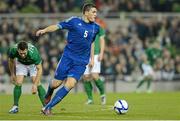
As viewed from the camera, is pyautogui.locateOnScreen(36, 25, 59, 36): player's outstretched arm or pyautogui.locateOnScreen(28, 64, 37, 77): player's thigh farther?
pyautogui.locateOnScreen(28, 64, 37, 77): player's thigh

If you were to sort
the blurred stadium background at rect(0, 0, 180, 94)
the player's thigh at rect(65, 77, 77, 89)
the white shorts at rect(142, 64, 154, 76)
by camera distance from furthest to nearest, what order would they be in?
the blurred stadium background at rect(0, 0, 180, 94), the white shorts at rect(142, 64, 154, 76), the player's thigh at rect(65, 77, 77, 89)

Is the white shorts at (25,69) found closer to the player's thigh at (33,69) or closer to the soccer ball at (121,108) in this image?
the player's thigh at (33,69)

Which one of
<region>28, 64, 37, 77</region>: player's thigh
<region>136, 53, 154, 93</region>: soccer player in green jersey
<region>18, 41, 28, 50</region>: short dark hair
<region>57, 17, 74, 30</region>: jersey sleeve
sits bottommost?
<region>136, 53, 154, 93</region>: soccer player in green jersey

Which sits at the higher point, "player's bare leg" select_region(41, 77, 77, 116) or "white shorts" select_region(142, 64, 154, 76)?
"player's bare leg" select_region(41, 77, 77, 116)

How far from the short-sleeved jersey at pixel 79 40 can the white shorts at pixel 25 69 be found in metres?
1.25

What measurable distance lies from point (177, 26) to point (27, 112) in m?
17.4

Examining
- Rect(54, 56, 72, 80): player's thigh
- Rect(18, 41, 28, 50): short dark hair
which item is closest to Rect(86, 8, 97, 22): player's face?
Rect(54, 56, 72, 80): player's thigh

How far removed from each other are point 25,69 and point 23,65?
11 cm

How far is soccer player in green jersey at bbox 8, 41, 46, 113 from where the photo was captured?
1761 cm

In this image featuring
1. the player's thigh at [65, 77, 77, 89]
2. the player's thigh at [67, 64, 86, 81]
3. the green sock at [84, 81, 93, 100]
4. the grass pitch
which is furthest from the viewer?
the green sock at [84, 81, 93, 100]

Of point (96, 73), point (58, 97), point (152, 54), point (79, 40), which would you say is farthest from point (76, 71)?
point (152, 54)

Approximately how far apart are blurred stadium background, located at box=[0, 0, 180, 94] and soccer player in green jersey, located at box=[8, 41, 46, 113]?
39.8 ft

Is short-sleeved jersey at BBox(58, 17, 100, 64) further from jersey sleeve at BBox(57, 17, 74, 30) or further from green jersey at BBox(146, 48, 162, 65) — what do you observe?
green jersey at BBox(146, 48, 162, 65)

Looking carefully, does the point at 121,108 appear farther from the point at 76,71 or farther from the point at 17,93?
the point at 17,93
